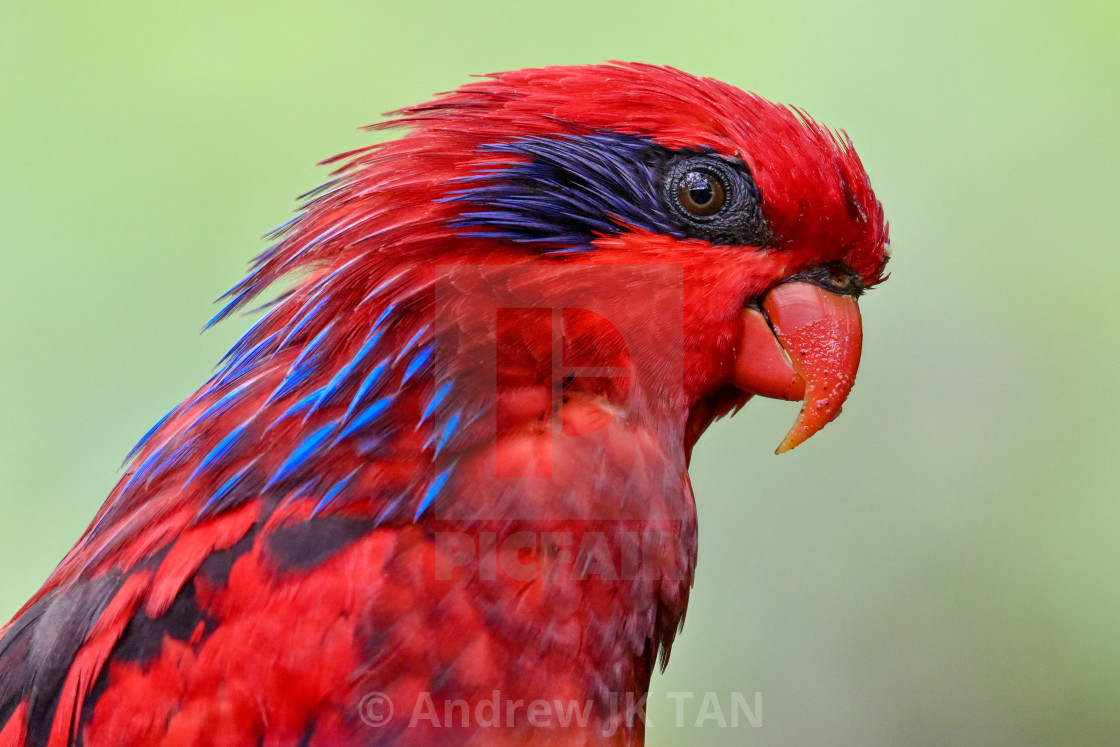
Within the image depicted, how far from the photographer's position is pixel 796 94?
58.3 inches

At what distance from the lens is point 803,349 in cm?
79

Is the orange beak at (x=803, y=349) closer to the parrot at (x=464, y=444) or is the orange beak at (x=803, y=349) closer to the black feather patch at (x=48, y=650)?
the parrot at (x=464, y=444)

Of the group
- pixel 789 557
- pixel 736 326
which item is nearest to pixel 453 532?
pixel 736 326

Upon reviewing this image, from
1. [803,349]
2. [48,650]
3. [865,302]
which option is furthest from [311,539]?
[865,302]

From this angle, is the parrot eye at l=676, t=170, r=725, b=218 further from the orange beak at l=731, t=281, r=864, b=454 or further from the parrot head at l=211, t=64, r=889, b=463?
the orange beak at l=731, t=281, r=864, b=454

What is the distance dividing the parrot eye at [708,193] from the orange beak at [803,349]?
0.09 meters

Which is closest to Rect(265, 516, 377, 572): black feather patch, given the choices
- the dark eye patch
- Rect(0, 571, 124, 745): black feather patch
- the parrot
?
the parrot

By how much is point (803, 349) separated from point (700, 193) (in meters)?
0.18

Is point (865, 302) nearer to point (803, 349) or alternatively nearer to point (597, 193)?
point (803, 349)

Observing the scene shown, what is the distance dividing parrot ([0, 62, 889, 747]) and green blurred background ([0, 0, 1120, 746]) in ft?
2.44

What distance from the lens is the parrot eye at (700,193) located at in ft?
2.39

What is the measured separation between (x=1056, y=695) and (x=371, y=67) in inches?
61.9

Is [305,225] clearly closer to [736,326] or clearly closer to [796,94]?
[736,326]

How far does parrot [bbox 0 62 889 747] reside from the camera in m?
0.65
